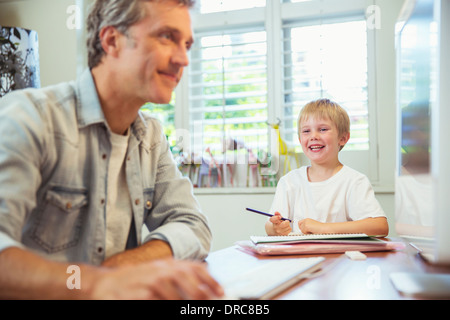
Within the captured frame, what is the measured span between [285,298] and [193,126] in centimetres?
225

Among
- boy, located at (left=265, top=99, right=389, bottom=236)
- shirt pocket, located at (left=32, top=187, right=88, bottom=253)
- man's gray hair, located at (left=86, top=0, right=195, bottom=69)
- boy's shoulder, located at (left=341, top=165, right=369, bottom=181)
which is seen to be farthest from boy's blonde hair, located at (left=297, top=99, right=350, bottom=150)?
shirt pocket, located at (left=32, top=187, right=88, bottom=253)

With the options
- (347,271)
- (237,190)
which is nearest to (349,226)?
(347,271)

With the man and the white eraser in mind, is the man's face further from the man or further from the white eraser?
the white eraser

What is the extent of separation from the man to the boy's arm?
1.50ft

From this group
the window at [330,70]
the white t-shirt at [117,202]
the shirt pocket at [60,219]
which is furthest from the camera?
the window at [330,70]

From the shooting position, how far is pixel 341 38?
99.1 inches

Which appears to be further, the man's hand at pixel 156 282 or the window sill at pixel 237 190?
the window sill at pixel 237 190

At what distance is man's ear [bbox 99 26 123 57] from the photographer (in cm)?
78

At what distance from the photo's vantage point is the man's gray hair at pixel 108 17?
750mm

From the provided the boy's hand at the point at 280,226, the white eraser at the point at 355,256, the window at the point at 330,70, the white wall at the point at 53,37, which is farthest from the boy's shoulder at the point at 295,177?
the white wall at the point at 53,37

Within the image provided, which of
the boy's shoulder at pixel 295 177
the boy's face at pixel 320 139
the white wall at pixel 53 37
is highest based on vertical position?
the white wall at pixel 53 37

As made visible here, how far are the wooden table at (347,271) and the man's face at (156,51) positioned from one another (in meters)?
0.35

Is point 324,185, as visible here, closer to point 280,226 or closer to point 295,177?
point 295,177

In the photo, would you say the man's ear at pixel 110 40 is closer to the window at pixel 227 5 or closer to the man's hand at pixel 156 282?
the man's hand at pixel 156 282
